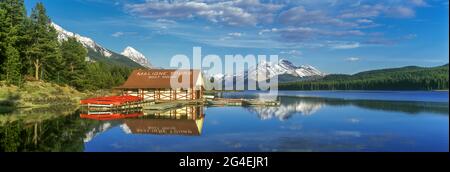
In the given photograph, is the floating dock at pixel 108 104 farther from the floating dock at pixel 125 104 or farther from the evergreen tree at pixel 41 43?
the evergreen tree at pixel 41 43

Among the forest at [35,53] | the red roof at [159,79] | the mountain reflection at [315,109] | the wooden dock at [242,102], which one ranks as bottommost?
the mountain reflection at [315,109]

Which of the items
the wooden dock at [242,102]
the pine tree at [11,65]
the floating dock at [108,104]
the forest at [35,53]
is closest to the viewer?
the floating dock at [108,104]

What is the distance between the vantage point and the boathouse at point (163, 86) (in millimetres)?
61688

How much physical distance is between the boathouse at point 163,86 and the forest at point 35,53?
13.9 metres

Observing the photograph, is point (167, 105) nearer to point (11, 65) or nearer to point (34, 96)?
point (34, 96)

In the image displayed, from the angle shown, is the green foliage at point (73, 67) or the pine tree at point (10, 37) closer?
the pine tree at point (10, 37)

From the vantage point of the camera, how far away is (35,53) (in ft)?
201

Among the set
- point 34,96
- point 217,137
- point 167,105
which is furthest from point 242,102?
point 217,137

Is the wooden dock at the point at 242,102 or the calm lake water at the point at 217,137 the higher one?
the wooden dock at the point at 242,102

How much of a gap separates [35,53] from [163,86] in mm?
20137

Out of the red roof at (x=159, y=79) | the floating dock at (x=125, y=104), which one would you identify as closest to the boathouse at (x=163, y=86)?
the red roof at (x=159, y=79)
